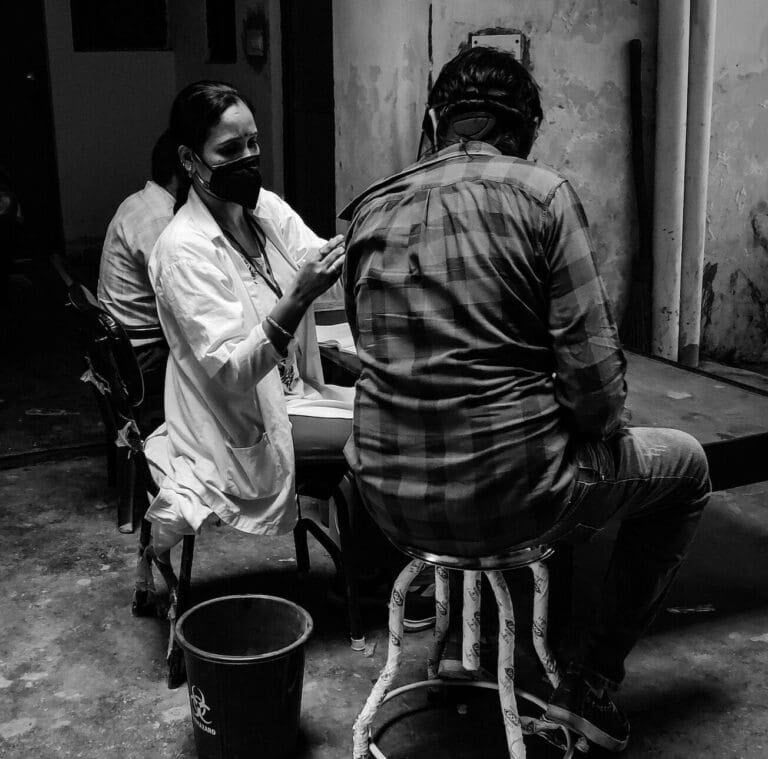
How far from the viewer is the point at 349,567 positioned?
278 cm

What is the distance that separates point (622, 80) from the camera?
16.1 feet

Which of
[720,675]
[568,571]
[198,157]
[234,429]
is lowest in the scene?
[720,675]

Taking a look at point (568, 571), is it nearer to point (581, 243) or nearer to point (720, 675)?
point (720, 675)

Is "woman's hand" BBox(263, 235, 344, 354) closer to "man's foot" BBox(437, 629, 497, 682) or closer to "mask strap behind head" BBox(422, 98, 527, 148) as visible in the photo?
"mask strap behind head" BBox(422, 98, 527, 148)

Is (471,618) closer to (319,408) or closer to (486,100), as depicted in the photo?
(319,408)

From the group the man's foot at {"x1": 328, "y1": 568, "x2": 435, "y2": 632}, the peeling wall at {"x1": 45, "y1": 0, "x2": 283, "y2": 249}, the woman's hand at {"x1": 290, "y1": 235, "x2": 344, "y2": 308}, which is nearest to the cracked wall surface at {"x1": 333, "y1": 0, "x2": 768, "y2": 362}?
the man's foot at {"x1": 328, "y1": 568, "x2": 435, "y2": 632}

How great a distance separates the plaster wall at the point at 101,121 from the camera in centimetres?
828

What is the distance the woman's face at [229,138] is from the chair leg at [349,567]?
924mm

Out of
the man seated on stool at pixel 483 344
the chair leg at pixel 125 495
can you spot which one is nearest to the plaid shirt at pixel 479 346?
the man seated on stool at pixel 483 344

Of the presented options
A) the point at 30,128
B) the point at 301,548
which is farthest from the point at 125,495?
the point at 30,128

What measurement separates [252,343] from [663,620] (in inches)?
57.7

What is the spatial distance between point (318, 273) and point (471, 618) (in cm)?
84

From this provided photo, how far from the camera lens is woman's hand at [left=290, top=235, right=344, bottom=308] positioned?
7.88 feet

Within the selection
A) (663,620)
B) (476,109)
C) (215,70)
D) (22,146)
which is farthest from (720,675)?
(22,146)
